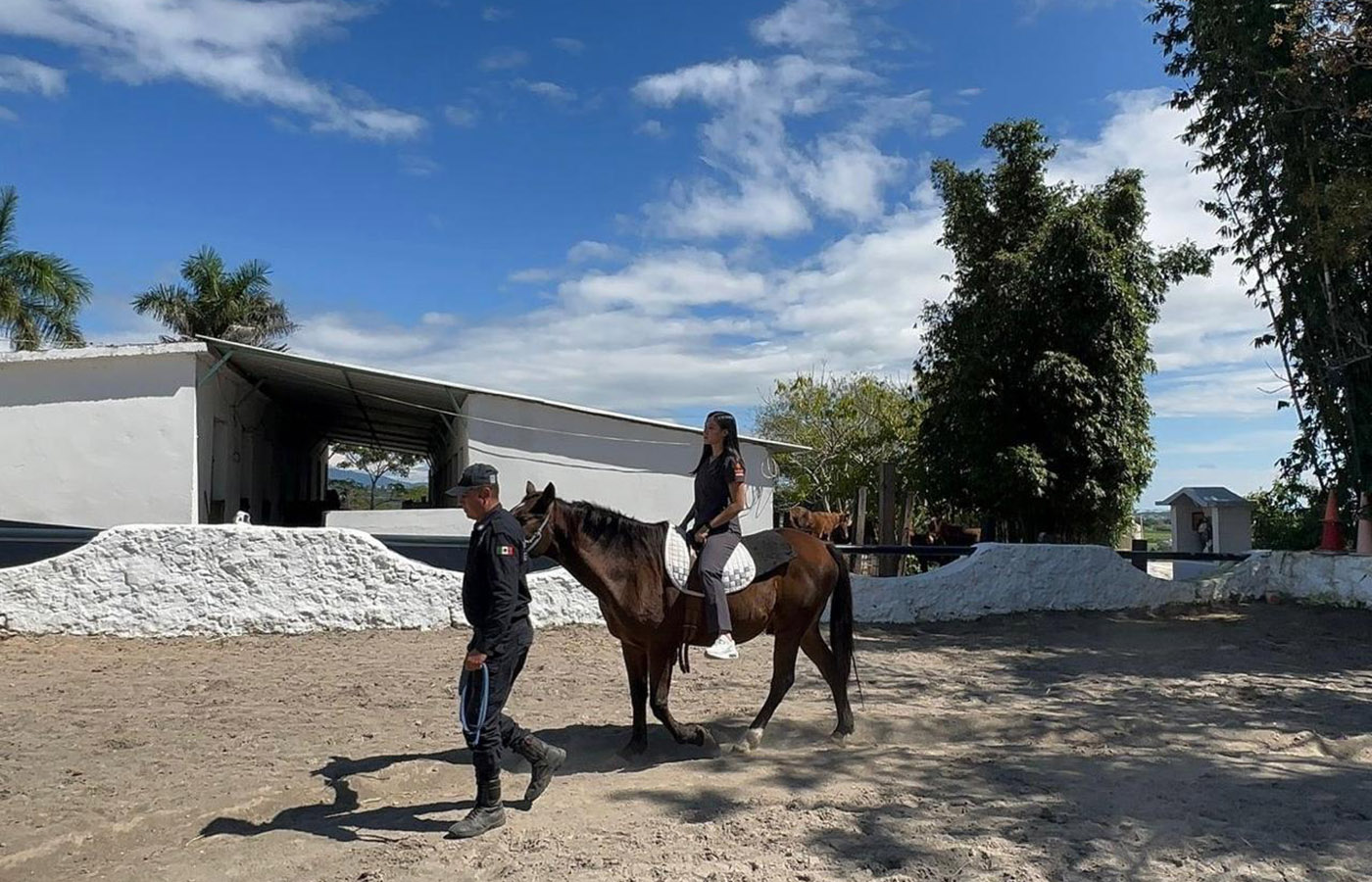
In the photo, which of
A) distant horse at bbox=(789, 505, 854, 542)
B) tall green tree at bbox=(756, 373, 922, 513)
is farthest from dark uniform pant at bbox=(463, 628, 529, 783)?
tall green tree at bbox=(756, 373, 922, 513)

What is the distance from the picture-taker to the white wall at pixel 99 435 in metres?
14.0

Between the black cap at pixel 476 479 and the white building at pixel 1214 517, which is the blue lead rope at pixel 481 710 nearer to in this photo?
the black cap at pixel 476 479

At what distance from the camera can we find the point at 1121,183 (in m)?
17.3

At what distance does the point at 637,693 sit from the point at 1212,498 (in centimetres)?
1607

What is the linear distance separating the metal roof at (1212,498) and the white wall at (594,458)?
27.2 ft

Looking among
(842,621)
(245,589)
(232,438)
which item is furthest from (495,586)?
(232,438)

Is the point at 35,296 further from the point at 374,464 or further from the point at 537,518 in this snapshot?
the point at 537,518

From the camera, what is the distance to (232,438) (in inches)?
713

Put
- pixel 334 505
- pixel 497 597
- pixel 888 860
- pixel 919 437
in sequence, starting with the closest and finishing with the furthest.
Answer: pixel 888 860 < pixel 497 597 < pixel 919 437 < pixel 334 505

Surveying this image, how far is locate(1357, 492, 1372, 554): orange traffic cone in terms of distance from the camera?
13.8 meters

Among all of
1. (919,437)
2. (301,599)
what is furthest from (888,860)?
(919,437)

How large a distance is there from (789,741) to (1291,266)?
12119mm

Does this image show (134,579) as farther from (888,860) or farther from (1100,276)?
(1100,276)

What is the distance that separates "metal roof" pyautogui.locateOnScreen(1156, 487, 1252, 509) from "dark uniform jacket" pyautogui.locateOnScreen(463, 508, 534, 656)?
17168 mm
